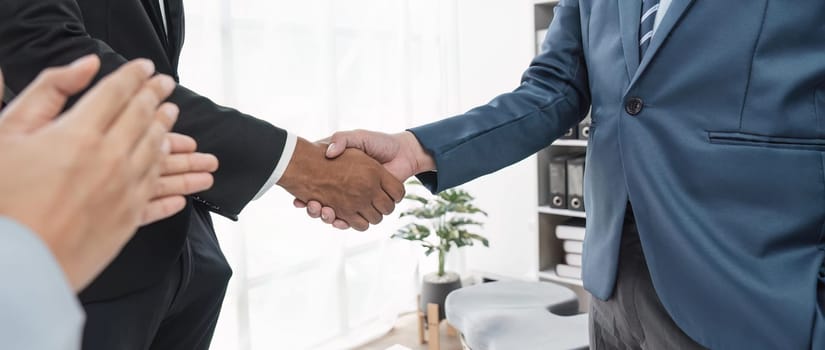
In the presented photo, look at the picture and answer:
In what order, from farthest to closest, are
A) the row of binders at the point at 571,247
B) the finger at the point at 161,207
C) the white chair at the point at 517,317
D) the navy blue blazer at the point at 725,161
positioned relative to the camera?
the row of binders at the point at 571,247, the white chair at the point at 517,317, the navy blue blazer at the point at 725,161, the finger at the point at 161,207

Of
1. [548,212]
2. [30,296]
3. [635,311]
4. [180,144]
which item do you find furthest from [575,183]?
[30,296]

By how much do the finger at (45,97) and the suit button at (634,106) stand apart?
737 millimetres

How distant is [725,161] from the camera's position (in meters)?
0.89

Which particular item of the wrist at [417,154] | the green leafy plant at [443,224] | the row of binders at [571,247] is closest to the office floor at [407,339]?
the green leafy plant at [443,224]

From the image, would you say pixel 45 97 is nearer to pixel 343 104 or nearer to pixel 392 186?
pixel 392 186

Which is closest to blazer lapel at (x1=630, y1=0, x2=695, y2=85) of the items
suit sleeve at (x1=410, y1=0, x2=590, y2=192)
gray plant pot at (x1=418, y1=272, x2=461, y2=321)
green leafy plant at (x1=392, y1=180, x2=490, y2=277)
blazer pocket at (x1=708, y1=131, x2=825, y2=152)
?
blazer pocket at (x1=708, y1=131, x2=825, y2=152)

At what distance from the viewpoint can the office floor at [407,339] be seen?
117 inches

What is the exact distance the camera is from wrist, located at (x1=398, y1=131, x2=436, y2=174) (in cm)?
129

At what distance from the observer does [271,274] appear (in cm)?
261

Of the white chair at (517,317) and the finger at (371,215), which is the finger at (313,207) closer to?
the finger at (371,215)

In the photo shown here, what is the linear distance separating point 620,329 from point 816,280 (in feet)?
1.02

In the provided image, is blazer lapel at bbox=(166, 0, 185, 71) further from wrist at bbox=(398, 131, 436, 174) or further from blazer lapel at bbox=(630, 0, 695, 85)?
blazer lapel at bbox=(630, 0, 695, 85)

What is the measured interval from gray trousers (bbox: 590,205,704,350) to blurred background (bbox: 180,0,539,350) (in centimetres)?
169

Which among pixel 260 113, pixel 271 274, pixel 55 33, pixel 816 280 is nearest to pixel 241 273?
pixel 271 274
